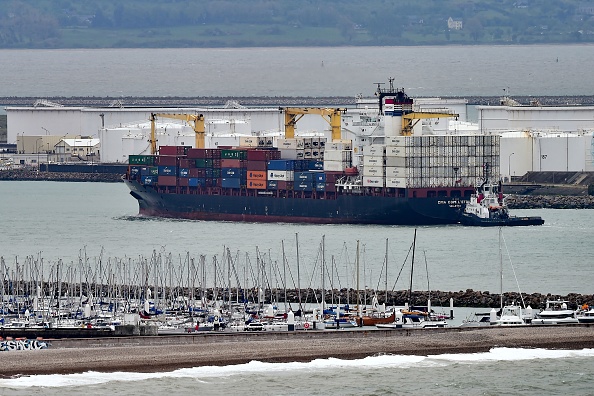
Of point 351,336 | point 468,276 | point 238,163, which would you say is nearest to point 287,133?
point 238,163

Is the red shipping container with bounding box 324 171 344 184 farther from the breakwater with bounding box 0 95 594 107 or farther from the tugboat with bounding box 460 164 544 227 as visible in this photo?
the breakwater with bounding box 0 95 594 107

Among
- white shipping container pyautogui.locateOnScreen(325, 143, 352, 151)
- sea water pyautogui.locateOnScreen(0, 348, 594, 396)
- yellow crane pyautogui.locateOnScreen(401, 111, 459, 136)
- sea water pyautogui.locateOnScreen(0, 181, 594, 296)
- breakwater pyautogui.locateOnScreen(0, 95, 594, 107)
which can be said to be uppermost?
breakwater pyautogui.locateOnScreen(0, 95, 594, 107)

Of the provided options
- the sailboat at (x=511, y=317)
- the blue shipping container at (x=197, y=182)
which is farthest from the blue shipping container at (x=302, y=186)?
the sailboat at (x=511, y=317)

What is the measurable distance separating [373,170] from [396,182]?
1.13 m

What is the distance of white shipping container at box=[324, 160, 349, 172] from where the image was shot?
201 feet

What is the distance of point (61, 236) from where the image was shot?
170 feet

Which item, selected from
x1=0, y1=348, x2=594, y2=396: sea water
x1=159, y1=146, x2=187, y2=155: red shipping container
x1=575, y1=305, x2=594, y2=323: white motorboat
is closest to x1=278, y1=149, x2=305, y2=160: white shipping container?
x1=159, y1=146, x2=187, y2=155: red shipping container

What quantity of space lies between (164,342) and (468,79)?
11137cm

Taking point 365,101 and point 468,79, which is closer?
point 365,101

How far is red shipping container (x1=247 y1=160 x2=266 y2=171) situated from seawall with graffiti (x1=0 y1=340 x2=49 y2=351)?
3173 cm

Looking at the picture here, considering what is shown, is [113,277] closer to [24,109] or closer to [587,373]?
[587,373]

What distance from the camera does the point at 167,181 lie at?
65188mm

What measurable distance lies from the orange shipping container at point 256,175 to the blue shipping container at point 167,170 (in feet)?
11.7

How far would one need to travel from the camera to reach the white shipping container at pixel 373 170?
59750 mm
